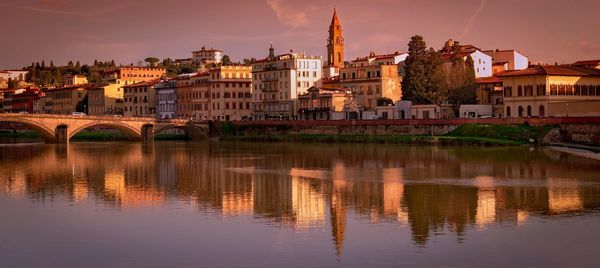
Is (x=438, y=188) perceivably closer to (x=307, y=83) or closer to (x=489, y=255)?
(x=489, y=255)

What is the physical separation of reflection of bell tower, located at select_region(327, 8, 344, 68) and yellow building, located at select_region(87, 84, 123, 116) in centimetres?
4423

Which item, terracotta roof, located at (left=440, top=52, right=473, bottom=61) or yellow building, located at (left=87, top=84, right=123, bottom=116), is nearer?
terracotta roof, located at (left=440, top=52, right=473, bottom=61)

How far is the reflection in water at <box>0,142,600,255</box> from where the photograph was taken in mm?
32500

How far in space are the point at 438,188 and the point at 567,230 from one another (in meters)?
13.3

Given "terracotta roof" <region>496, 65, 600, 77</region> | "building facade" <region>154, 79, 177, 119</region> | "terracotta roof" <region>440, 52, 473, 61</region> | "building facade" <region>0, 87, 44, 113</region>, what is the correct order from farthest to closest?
1. "building facade" <region>0, 87, 44, 113</region>
2. "building facade" <region>154, 79, 177, 119</region>
3. "terracotta roof" <region>440, 52, 473, 61</region>
4. "terracotta roof" <region>496, 65, 600, 77</region>

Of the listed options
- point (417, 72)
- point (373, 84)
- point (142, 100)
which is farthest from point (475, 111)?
point (142, 100)

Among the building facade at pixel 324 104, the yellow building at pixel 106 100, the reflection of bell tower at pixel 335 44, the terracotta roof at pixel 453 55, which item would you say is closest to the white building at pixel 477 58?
the terracotta roof at pixel 453 55

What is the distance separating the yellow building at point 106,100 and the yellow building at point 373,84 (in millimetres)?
59085

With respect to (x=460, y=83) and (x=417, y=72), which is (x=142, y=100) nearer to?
(x=417, y=72)

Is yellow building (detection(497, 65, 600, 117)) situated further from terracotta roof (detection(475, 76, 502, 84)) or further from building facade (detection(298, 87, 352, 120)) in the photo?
building facade (detection(298, 87, 352, 120))

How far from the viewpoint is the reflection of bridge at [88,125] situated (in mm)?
100500

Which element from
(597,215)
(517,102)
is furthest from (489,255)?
(517,102)

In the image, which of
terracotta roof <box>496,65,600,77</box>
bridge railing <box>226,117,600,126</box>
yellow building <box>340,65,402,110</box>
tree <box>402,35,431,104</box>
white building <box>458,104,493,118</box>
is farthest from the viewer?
yellow building <box>340,65,402,110</box>

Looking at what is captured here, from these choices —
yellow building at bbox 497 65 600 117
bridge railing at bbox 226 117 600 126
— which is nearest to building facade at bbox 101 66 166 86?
bridge railing at bbox 226 117 600 126
